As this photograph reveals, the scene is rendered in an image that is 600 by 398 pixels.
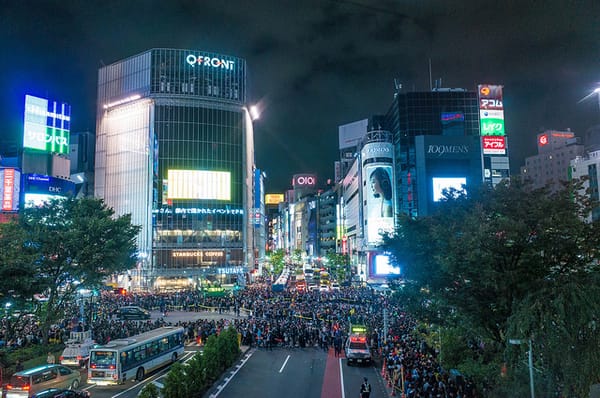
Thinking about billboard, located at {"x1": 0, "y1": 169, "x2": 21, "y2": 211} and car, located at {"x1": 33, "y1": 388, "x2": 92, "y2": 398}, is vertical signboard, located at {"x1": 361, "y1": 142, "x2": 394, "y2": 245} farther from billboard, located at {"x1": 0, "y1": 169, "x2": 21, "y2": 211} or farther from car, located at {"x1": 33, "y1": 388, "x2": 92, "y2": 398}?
car, located at {"x1": 33, "y1": 388, "x2": 92, "y2": 398}

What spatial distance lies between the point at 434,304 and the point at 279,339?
16.0 metres

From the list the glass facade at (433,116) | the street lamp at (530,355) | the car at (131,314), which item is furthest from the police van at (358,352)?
the glass facade at (433,116)

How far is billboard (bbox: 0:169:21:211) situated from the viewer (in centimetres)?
5400

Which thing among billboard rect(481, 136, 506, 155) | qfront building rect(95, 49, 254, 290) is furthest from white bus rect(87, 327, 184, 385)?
billboard rect(481, 136, 506, 155)

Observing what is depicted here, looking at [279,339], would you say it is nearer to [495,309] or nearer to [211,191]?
[495,309]

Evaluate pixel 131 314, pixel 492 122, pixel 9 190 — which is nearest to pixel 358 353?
pixel 131 314

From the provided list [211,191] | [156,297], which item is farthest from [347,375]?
[211,191]

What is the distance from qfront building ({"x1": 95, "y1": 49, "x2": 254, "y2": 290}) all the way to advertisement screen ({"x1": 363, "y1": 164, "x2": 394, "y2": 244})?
26.5 m

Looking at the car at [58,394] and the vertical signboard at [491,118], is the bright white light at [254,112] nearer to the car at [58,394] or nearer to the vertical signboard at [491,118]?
the vertical signboard at [491,118]

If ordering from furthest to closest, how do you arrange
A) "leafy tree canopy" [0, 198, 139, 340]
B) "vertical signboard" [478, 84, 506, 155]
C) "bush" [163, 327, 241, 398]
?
"vertical signboard" [478, 84, 506, 155], "leafy tree canopy" [0, 198, 139, 340], "bush" [163, 327, 241, 398]

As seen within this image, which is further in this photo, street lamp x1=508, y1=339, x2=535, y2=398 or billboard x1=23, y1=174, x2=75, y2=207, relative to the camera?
billboard x1=23, y1=174, x2=75, y2=207

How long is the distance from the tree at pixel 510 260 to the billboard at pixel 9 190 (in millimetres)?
52474

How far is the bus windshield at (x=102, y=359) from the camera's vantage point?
20.7 m

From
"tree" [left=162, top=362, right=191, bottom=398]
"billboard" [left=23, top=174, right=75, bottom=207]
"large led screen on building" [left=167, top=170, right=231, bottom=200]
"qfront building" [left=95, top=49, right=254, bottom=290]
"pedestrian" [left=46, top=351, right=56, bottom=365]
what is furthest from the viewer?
"large led screen on building" [left=167, top=170, right=231, bottom=200]
